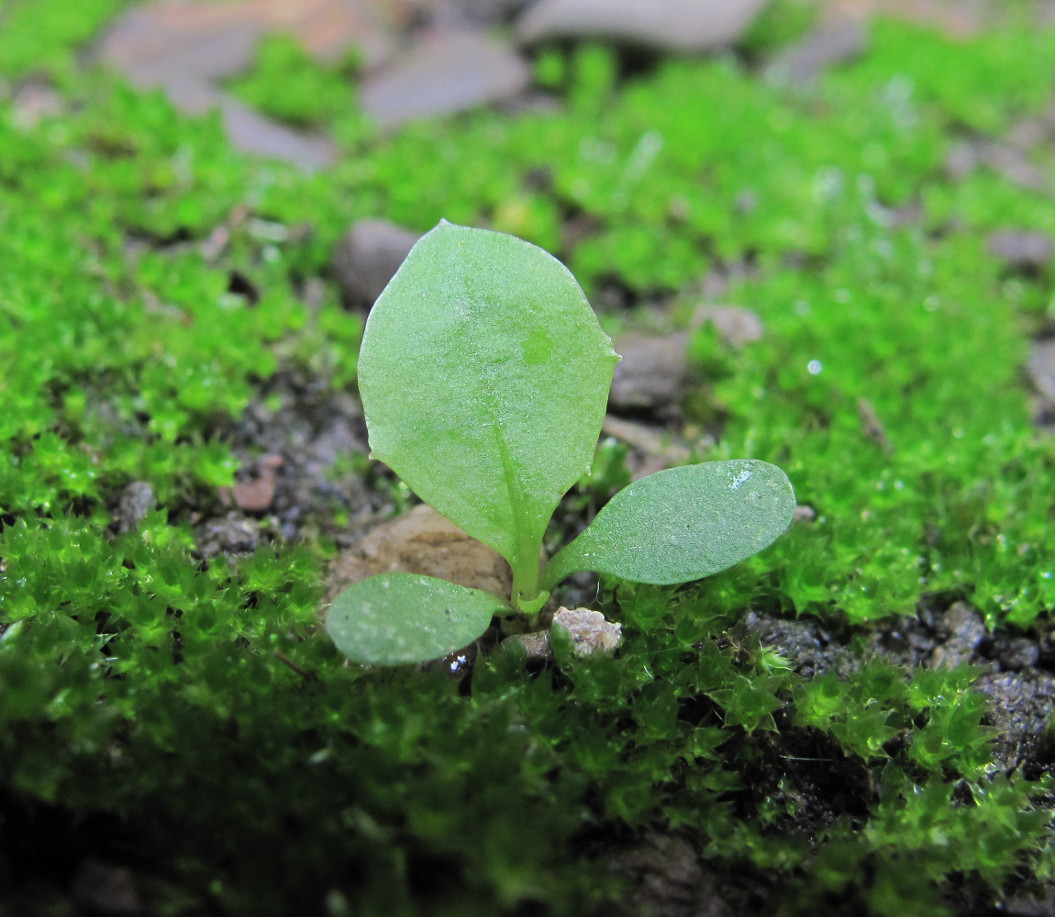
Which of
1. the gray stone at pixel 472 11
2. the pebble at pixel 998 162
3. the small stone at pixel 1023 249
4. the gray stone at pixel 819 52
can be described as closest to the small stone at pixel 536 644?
the small stone at pixel 1023 249

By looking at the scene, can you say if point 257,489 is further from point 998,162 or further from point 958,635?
point 998,162

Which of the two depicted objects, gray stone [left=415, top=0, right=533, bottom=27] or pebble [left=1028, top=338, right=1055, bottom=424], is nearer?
pebble [left=1028, top=338, right=1055, bottom=424]

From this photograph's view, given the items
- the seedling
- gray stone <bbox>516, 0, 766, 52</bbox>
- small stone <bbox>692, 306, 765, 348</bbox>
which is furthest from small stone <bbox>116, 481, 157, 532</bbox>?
gray stone <bbox>516, 0, 766, 52</bbox>

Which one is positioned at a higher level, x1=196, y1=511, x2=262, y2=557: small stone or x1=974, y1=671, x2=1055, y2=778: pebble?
x1=196, y1=511, x2=262, y2=557: small stone

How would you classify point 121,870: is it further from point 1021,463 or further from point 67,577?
point 1021,463

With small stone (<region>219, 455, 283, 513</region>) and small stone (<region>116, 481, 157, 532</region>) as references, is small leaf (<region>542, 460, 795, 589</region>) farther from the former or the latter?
small stone (<region>116, 481, 157, 532</region>)

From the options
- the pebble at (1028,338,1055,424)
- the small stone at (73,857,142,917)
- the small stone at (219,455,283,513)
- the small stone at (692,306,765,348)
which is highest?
the small stone at (73,857,142,917)
